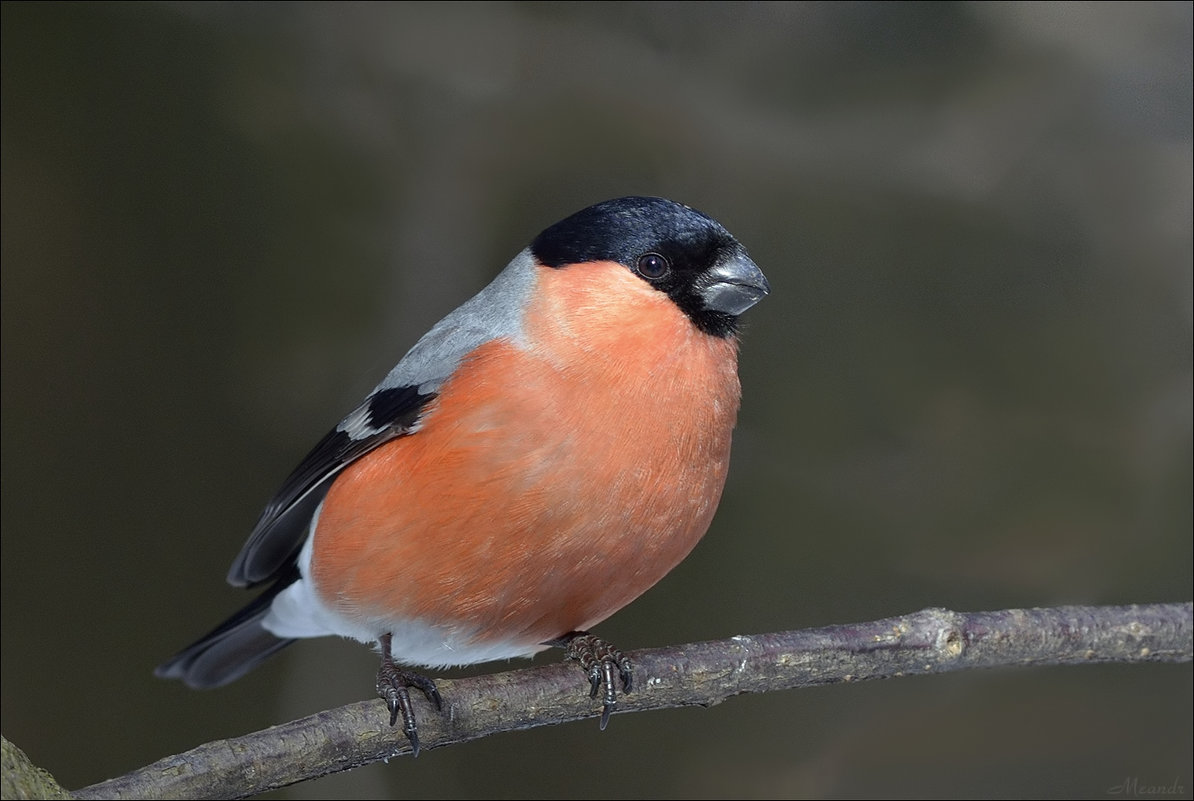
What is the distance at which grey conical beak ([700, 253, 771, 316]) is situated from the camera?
4.11 feet

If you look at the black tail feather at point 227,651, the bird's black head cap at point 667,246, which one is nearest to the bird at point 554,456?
the bird's black head cap at point 667,246

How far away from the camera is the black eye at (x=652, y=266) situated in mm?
1266

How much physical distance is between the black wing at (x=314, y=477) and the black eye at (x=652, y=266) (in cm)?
28

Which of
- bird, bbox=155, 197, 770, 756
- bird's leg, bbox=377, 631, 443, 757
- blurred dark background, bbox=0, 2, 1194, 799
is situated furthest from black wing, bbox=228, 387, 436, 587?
blurred dark background, bbox=0, 2, 1194, 799

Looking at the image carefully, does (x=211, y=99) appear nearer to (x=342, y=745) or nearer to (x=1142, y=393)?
(x=342, y=745)

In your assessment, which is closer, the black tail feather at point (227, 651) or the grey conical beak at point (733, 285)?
the grey conical beak at point (733, 285)

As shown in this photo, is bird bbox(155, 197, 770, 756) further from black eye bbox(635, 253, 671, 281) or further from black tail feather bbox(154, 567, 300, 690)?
black tail feather bbox(154, 567, 300, 690)

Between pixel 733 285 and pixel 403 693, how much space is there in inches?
21.6

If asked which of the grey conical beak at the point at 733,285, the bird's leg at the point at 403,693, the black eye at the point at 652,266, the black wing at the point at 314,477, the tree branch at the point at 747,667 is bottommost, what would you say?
the tree branch at the point at 747,667

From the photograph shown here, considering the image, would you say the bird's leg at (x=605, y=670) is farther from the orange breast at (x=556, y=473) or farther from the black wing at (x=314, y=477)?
Result: the black wing at (x=314, y=477)

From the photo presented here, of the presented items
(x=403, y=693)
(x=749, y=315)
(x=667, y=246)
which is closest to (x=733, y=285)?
(x=667, y=246)

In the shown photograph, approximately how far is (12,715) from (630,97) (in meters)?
1.50

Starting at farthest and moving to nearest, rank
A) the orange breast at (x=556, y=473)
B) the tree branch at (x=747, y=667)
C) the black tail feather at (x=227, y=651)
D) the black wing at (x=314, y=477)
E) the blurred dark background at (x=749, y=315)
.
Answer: the blurred dark background at (x=749, y=315) → the black tail feather at (x=227, y=651) → the black wing at (x=314, y=477) → the orange breast at (x=556, y=473) → the tree branch at (x=747, y=667)

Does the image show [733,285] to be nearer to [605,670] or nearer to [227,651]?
[605,670]
